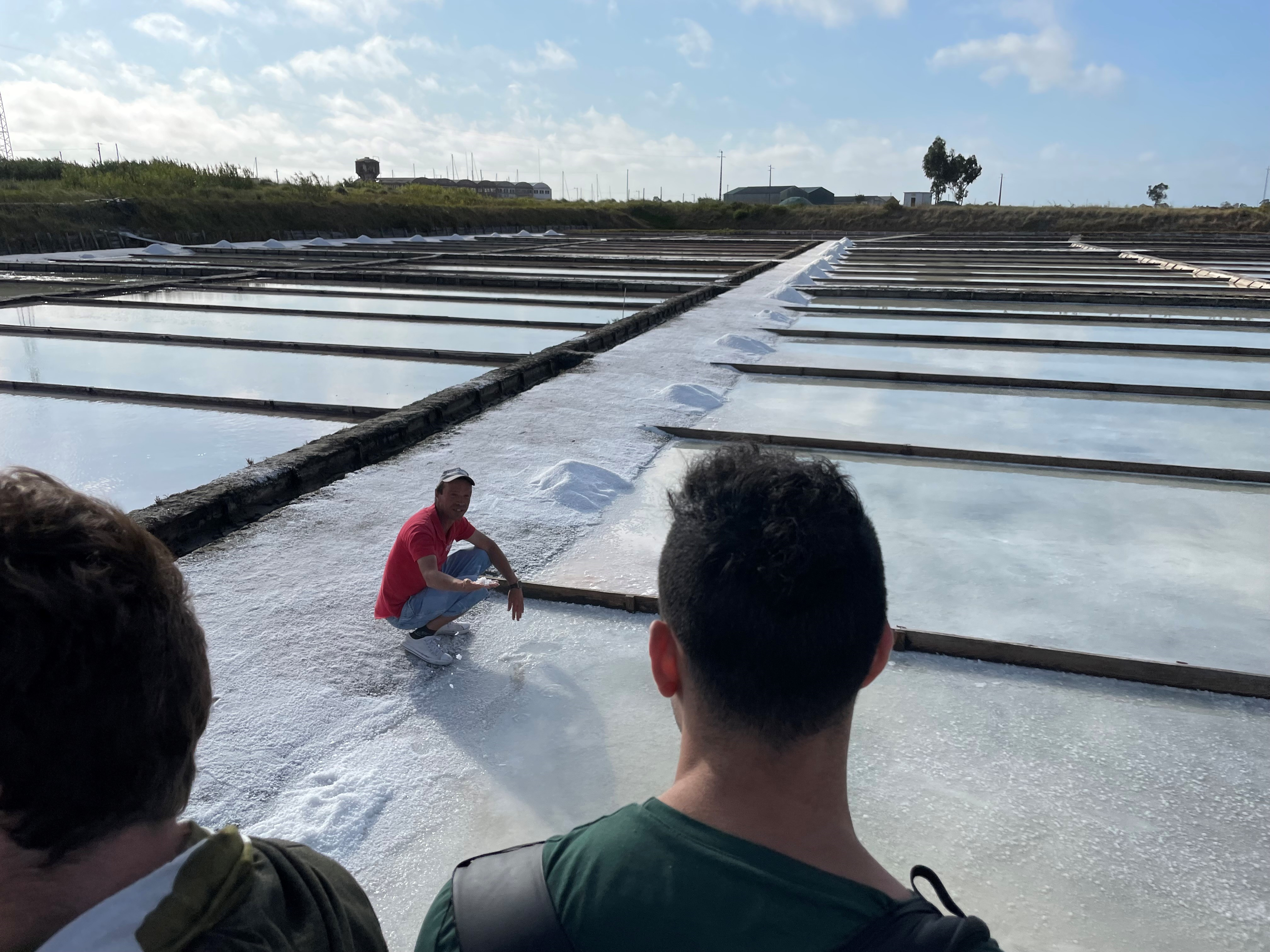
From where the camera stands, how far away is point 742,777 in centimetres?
86

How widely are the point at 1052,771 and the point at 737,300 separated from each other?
26.3 feet

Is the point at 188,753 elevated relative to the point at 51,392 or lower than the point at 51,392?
elevated

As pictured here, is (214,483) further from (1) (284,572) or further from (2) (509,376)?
(2) (509,376)

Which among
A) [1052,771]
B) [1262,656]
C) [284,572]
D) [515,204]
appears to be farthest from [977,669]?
[515,204]

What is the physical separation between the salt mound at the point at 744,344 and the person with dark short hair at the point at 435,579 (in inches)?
191

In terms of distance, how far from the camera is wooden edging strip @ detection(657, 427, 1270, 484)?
427 cm

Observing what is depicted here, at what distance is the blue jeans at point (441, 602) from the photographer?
248 centimetres

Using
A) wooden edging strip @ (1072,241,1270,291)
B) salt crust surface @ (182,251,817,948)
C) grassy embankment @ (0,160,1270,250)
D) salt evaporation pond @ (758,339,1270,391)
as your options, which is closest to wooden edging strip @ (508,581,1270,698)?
salt crust surface @ (182,251,817,948)

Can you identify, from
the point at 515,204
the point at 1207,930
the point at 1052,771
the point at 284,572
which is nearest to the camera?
the point at 1207,930

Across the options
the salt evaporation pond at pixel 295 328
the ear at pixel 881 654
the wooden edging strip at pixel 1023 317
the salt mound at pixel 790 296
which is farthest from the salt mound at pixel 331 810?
the salt mound at pixel 790 296

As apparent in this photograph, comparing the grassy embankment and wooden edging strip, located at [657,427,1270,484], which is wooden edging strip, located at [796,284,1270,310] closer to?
wooden edging strip, located at [657,427,1270,484]

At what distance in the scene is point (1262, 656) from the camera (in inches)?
103

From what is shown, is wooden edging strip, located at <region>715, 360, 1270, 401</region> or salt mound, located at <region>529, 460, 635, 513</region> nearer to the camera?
salt mound, located at <region>529, 460, 635, 513</region>

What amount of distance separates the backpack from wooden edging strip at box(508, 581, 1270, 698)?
1838 millimetres
